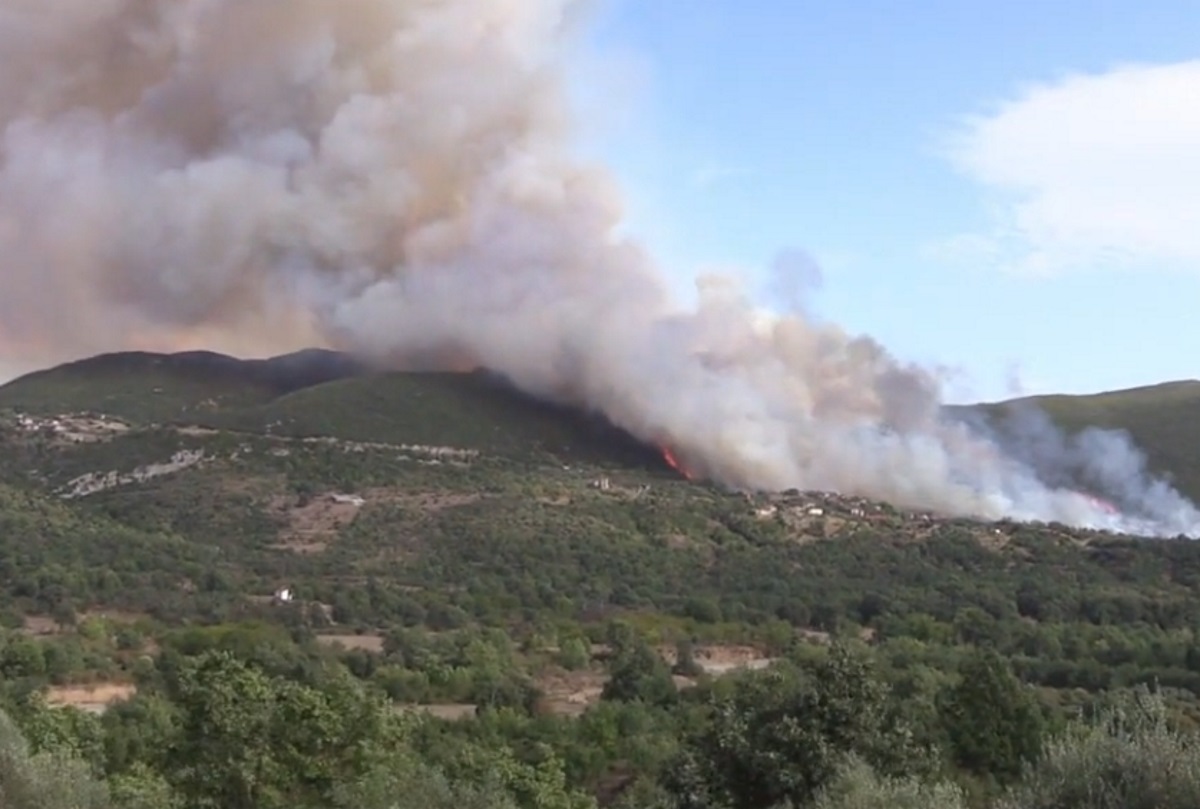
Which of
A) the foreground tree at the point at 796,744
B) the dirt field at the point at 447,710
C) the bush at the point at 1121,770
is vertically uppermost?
the bush at the point at 1121,770

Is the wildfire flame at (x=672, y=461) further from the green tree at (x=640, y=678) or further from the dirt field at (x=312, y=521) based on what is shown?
the green tree at (x=640, y=678)

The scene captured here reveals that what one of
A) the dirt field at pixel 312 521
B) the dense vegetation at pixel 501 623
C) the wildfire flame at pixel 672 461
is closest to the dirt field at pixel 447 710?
the dense vegetation at pixel 501 623

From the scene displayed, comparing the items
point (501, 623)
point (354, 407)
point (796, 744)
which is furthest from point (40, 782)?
point (354, 407)

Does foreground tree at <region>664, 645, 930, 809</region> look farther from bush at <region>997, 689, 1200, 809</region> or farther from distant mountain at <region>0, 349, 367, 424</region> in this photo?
distant mountain at <region>0, 349, 367, 424</region>

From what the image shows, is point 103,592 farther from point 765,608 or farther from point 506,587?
point 765,608

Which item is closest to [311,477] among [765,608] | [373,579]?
[373,579]

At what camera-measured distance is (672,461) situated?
6744 cm

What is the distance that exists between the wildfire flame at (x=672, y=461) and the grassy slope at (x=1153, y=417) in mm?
24652

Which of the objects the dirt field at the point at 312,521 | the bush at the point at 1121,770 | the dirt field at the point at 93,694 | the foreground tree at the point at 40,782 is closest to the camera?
the bush at the point at 1121,770

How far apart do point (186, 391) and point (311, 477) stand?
1989 centimetres

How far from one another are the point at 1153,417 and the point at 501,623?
56641 mm

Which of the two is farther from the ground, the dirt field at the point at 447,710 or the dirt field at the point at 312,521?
the dirt field at the point at 312,521

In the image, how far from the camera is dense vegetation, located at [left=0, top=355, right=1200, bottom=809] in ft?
53.3

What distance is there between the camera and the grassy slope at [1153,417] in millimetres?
75750
